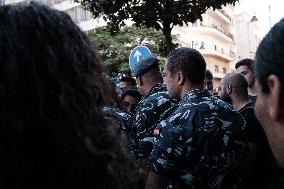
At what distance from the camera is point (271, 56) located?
1.42 m

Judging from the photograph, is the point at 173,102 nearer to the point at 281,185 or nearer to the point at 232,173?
the point at 232,173

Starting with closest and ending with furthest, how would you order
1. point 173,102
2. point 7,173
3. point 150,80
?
point 7,173, point 173,102, point 150,80

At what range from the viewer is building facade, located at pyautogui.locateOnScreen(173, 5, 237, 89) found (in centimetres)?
4250

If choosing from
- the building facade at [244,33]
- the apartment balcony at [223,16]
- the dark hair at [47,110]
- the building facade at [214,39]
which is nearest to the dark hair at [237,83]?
the dark hair at [47,110]

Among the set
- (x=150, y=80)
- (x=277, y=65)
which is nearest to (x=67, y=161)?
(x=277, y=65)

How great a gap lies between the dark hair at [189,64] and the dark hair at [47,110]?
6.96 feet

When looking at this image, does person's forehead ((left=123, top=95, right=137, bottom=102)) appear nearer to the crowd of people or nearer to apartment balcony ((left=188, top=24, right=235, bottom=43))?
the crowd of people

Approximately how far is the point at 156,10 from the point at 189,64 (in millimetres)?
3464

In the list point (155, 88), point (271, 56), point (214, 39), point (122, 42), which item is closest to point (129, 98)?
point (155, 88)

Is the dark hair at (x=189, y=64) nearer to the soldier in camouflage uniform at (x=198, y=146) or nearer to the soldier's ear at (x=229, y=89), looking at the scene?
the soldier in camouflage uniform at (x=198, y=146)

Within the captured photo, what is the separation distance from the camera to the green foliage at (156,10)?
6.49 meters

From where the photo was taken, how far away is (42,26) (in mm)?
1123

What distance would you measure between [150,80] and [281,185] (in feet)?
8.58

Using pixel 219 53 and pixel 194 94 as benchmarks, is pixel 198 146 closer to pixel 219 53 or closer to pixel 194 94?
pixel 194 94
